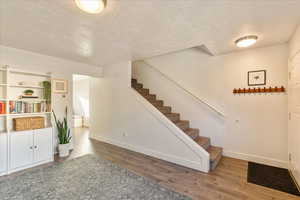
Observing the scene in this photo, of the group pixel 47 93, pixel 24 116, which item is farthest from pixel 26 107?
pixel 47 93

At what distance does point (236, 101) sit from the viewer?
3.03 meters

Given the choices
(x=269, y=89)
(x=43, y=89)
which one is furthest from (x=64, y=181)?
(x=269, y=89)

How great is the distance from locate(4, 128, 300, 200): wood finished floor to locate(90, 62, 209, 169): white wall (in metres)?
0.23

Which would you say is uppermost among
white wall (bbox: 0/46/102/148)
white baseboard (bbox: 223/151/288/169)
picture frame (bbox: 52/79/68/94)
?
white wall (bbox: 0/46/102/148)

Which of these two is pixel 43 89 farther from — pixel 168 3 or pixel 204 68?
pixel 204 68

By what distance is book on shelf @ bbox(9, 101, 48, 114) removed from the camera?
8.55 feet

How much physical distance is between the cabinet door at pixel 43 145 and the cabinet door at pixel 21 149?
81mm

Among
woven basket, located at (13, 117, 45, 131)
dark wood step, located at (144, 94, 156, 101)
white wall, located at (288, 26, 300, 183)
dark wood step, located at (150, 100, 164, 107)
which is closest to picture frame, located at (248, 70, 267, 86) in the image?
white wall, located at (288, 26, 300, 183)

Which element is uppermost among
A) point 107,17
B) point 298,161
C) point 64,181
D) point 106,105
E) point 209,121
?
point 107,17

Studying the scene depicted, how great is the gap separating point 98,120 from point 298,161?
4784mm

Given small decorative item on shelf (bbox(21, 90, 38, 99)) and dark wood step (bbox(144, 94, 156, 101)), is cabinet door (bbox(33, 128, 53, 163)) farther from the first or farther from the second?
dark wood step (bbox(144, 94, 156, 101))

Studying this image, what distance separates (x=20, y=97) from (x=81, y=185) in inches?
89.6

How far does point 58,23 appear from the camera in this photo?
74.0 inches

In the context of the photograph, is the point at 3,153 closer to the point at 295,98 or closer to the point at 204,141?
the point at 204,141
